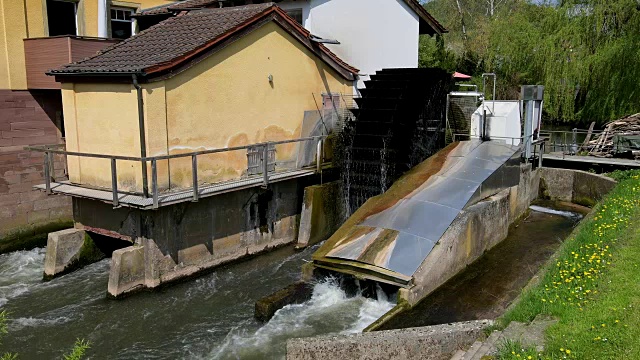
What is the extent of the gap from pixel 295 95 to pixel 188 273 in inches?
185

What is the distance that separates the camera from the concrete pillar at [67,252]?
1073 centimetres

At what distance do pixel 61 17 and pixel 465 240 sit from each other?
36.5 ft

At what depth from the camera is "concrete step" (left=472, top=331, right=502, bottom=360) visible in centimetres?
581

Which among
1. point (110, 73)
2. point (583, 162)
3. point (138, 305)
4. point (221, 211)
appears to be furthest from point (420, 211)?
point (583, 162)

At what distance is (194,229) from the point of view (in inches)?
425

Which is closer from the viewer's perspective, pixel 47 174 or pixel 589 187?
pixel 47 174

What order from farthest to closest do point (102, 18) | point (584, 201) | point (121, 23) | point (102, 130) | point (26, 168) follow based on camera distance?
point (121, 23), point (584, 201), point (102, 18), point (26, 168), point (102, 130)

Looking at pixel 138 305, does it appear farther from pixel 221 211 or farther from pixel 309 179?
pixel 309 179

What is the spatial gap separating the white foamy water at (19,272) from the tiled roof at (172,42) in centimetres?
396

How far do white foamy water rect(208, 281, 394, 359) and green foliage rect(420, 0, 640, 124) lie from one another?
15.9 meters

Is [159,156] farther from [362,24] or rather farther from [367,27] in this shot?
[367,27]

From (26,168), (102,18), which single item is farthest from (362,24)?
(26,168)

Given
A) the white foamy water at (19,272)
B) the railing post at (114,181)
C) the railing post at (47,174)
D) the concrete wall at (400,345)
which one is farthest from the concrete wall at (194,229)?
the concrete wall at (400,345)

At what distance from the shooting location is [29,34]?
13.2 metres
